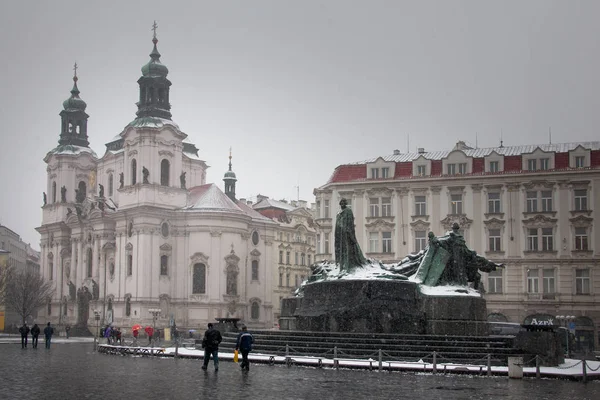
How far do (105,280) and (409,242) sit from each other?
113 feet

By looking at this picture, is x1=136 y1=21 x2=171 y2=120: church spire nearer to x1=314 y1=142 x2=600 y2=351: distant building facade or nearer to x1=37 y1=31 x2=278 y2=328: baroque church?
x1=37 y1=31 x2=278 y2=328: baroque church

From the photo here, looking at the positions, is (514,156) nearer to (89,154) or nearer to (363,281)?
(363,281)

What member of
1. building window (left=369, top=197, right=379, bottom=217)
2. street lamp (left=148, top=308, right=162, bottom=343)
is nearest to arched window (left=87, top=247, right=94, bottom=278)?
street lamp (left=148, top=308, right=162, bottom=343)

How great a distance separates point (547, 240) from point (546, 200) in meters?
2.56

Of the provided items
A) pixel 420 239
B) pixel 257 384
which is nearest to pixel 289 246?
pixel 420 239

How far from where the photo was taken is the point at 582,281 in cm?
5269

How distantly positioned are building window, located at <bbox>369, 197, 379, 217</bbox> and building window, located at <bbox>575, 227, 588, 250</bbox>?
13.2m

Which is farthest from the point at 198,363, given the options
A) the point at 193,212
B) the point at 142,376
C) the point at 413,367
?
the point at 193,212

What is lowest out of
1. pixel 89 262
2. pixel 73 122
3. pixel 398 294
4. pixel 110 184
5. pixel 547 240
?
pixel 398 294

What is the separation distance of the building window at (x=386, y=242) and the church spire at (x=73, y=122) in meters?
45.4

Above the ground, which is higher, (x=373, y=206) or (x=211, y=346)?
(x=373, y=206)

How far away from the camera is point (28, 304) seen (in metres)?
85.2

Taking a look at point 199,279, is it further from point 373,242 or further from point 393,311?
point 393,311

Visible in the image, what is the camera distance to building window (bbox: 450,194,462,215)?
184 feet
